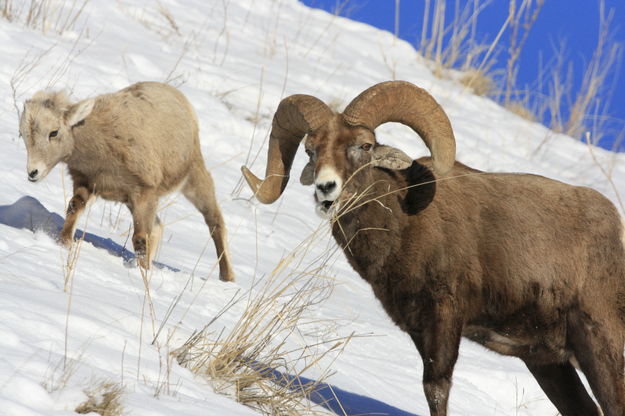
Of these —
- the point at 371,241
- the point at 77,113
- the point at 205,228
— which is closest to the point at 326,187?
the point at 371,241

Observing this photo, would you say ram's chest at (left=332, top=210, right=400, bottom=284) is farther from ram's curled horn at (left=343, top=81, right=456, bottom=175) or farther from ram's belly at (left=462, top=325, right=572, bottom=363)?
ram's belly at (left=462, top=325, right=572, bottom=363)

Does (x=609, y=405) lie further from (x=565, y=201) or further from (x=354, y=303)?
(x=354, y=303)

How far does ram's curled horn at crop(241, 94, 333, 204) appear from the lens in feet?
19.9

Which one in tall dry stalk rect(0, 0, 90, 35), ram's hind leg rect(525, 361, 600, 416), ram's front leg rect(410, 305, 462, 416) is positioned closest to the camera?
ram's front leg rect(410, 305, 462, 416)

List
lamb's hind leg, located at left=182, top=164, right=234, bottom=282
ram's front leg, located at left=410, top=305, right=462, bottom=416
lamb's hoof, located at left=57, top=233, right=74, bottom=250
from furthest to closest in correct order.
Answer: lamb's hind leg, located at left=182, top=164, right=234, bottom=282
lamb's hoof, located at left=57, top=233, right=74, bottom=250
ram's front leg, located at left=410, top=305, right=462, bottom=416

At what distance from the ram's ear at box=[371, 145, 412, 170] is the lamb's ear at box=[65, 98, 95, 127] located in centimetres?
367

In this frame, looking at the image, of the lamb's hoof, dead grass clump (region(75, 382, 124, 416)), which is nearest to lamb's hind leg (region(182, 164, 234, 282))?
the lamb's hoof

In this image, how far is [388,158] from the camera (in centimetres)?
588

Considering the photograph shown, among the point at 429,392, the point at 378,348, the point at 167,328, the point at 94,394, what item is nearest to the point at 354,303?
the point at 378,348

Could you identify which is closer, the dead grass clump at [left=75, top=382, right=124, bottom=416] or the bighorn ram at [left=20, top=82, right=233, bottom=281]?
the dead grass clump at [left=75, top=382, right=124, bottom=416]

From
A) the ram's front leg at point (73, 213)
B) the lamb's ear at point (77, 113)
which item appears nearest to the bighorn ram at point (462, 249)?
the ram's front leg at point (73, 213)

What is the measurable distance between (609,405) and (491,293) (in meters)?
1.06

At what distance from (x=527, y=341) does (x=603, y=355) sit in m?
0.48

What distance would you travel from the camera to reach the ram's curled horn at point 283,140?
6.06 m
